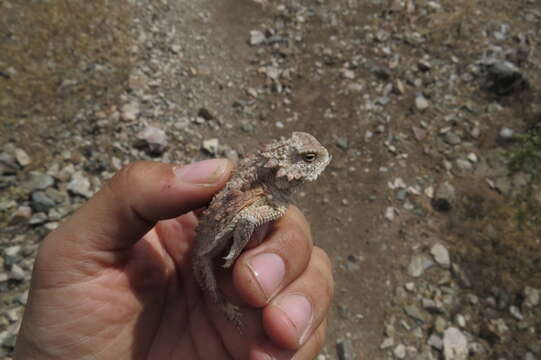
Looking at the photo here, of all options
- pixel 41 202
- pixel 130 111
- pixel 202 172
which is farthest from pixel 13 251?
pixel 202 172

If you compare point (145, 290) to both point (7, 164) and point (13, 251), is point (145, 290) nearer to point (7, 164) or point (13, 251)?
point (13, 251)

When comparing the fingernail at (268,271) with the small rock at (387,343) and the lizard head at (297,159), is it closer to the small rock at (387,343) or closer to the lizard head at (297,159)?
the lizard head at (297,159)

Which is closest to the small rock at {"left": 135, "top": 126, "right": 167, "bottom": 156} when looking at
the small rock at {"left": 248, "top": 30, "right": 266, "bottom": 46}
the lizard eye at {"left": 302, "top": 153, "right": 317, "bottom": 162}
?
the small rock at {"left": 248, "top": 30, "right": 266, "bottom": 46}

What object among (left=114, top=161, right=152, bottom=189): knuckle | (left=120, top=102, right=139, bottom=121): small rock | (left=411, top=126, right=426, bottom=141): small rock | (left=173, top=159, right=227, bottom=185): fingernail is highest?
(left=114, top=161, right=152, bottom=189): knuckle

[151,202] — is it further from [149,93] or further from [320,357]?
[149,93]

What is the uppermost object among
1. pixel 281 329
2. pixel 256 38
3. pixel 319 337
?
pixel 256 38

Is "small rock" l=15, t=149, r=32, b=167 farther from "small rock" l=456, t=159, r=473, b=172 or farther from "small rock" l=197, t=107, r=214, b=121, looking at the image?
"small rock" l=456, t=159, r=473, b=172
